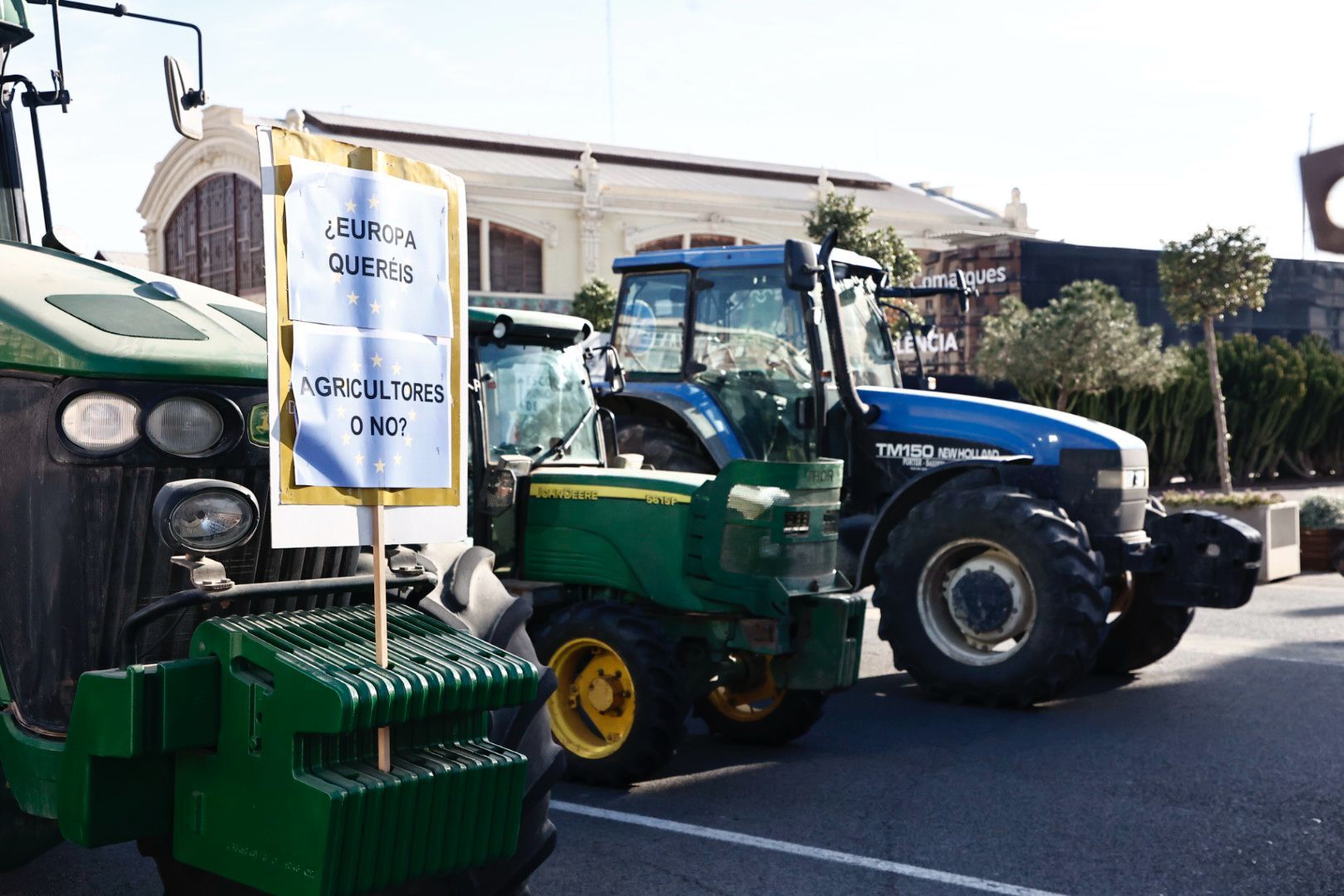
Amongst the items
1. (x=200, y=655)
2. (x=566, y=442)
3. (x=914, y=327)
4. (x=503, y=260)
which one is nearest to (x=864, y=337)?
(x=914, y=327)

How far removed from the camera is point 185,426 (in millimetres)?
3363

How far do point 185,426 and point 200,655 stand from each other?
0.57 meters

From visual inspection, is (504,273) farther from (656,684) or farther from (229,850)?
(229,850)

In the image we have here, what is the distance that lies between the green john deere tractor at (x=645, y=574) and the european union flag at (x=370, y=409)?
2917mm

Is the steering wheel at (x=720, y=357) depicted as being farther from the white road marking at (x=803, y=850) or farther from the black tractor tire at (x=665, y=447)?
the white road marking at (x=803, y=850)

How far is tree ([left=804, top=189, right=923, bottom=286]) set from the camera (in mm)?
25344

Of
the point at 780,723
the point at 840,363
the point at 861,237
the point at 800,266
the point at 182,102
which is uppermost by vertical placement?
the point at 861,237

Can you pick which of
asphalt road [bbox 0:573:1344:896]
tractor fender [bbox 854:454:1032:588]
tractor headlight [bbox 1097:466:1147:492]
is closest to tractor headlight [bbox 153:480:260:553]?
asphalt road [bbox 0:573:1344:896]

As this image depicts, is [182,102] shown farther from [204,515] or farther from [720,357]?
[720,357]

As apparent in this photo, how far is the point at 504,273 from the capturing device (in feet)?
134

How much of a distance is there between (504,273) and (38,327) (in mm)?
38018

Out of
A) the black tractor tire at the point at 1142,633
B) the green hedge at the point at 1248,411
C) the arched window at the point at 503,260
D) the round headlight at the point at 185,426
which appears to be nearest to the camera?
the round headlight at the point at 185,426

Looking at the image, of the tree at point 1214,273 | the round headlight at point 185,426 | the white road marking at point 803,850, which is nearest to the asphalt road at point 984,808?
the white road marking at point 803,850

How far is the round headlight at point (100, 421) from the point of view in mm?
3258
